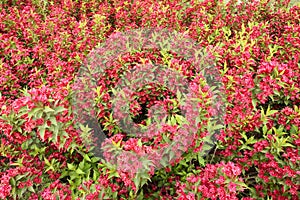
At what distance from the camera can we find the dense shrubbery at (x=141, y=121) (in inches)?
110

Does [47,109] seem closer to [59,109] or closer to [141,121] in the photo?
[59,109]

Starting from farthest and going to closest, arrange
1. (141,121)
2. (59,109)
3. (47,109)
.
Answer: (141,121) < (59,109) < (47,109)

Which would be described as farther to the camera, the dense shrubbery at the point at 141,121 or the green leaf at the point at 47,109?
the dense shrubbery at the point at 141,121

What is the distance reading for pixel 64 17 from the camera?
200 inches

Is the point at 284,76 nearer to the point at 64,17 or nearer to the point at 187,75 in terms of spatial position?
the point at 187,75

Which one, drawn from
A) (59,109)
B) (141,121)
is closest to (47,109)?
(59,109)

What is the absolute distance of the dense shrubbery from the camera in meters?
2.79

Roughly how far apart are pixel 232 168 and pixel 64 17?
3.83 m

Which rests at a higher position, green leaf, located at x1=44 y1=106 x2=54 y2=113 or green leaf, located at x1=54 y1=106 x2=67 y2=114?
green leaf, located at x1=44 y1=106 x2=54 y2=113

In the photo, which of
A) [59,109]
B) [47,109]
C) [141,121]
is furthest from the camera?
[141,121]

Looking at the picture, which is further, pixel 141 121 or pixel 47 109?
pixel 141 121

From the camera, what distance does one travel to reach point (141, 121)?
3742mm

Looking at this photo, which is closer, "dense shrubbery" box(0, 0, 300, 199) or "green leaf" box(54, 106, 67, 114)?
"green leaf" box(54, 106, 67, 114)

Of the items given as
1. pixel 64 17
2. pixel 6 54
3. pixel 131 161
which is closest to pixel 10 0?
pixel 64 17
